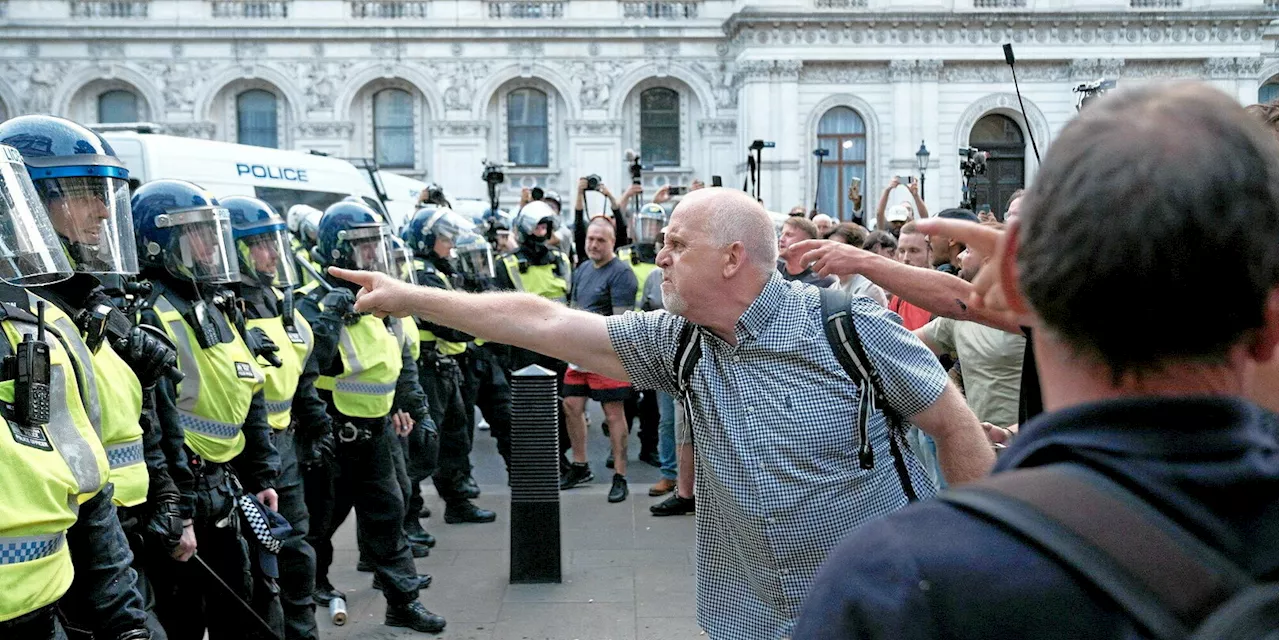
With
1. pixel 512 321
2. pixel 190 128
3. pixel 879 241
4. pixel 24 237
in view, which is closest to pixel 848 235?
pixel 879 241

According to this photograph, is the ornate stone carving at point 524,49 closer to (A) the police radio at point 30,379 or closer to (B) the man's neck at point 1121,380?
(A) the police radio at point 30,379

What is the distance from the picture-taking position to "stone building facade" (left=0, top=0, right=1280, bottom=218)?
31.5 m

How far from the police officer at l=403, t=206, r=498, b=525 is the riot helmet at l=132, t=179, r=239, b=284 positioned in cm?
290

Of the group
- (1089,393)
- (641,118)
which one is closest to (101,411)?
(1089,393)

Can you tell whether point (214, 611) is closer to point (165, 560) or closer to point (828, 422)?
point (165, 560)

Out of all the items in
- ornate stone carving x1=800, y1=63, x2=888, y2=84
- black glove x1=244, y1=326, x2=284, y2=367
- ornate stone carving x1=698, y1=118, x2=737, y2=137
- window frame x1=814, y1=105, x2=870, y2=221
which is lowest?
black glove x1=244, y1=326, x2=284, y2=367

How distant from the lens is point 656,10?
107 ft

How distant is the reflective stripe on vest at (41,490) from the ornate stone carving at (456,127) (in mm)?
29818

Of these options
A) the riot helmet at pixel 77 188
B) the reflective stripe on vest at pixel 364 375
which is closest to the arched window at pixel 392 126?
the reflective stripe on vest at pixel 364 375

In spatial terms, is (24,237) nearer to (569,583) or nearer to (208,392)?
(208,392)

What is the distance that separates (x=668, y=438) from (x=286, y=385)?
428cm

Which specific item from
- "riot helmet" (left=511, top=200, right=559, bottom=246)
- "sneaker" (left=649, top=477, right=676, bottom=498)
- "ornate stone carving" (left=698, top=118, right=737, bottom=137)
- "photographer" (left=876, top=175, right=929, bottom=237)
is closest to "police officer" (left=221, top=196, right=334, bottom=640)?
"sneaker" (left=649, top=477, right=676, bottom=498)

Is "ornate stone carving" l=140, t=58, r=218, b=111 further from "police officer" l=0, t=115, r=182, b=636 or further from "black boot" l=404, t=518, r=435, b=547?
"police officer" l=0, t=115, r=182, b=636

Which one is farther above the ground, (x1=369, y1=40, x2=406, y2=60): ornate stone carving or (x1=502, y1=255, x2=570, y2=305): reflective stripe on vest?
(x1=369, y1=40, x2=406, y2=60): ornate stone carving
